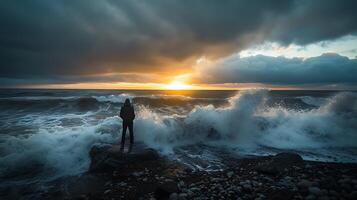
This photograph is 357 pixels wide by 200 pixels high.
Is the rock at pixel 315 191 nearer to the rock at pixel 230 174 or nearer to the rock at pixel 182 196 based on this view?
the rock at pixel 230 174

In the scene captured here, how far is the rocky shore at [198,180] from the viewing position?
516 cm

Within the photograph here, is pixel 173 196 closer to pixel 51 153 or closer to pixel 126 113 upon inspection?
pixel 126 113

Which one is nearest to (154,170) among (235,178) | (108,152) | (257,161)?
(108,152)

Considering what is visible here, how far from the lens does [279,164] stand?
7.03 m

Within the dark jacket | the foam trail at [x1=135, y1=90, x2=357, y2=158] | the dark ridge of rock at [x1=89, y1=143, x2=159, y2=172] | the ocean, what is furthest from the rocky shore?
the foam trail at [x1=135, y1=90, x2=357, y2=158]

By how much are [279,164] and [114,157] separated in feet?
18.9


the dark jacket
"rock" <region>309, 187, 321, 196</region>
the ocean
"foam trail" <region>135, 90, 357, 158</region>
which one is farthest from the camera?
"foam trail" <region>135, 90, 357, 158</region>

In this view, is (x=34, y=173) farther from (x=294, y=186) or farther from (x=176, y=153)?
(x=294, y=186)

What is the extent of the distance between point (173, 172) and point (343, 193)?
464 centimetres

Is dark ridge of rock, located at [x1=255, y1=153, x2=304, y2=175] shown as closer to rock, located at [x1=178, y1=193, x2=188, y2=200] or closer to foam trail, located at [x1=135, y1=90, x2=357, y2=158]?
rock, located at [x1=178, y1=193, x2=188, y2=200]

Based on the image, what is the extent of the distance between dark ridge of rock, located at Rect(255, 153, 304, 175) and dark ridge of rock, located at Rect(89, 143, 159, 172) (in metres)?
4.00

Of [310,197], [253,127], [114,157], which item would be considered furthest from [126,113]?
[253,127]

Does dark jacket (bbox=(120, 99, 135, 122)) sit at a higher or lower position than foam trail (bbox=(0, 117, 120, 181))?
higher

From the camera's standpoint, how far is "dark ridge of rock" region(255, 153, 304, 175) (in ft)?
21.5
